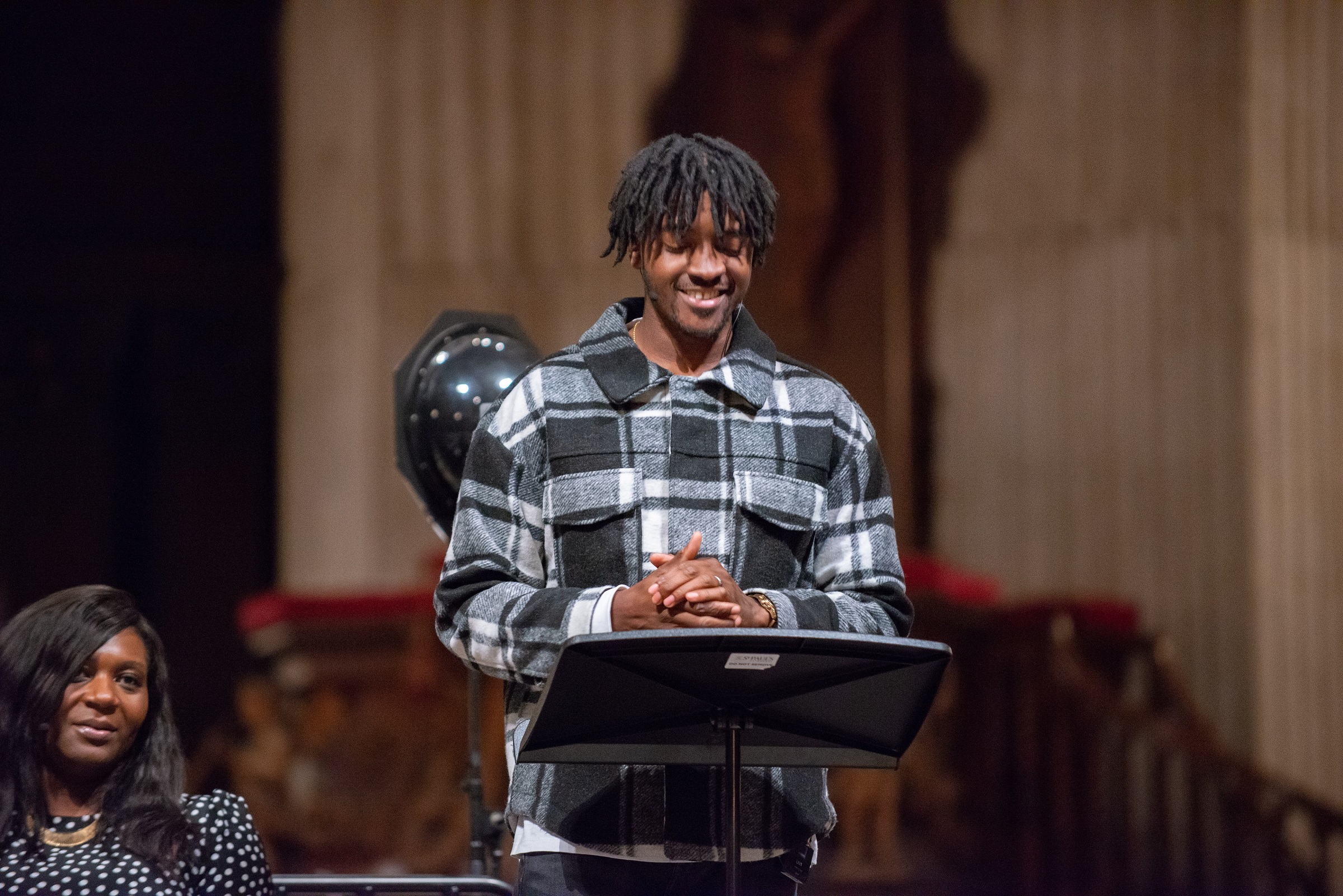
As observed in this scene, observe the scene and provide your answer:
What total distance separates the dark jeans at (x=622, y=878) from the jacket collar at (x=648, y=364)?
0.58 metres

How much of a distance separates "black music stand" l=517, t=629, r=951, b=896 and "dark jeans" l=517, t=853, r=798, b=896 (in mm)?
118

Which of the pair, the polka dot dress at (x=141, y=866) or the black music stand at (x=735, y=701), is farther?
the polka dot dress at (x=141, y=866)

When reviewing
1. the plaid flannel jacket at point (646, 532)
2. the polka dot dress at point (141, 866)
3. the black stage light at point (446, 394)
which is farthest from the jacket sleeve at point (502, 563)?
the black stage light at point (446, 394)

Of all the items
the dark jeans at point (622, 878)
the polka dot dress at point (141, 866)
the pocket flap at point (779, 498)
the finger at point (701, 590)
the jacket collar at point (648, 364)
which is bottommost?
the polka dot dress at point (141, 866)

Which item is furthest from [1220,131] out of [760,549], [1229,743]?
[760,549]

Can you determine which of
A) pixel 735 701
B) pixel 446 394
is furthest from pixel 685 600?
pixel 446 394

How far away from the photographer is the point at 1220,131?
766 cm

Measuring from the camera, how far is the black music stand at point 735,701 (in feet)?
5.76

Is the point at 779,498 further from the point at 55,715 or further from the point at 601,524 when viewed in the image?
the point at 55,715

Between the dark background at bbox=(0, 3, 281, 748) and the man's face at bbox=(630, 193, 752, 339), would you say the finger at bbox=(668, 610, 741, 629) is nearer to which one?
the man's face at bbox=(630, 193, 752, 339)

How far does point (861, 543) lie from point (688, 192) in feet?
1.69

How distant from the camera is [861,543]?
7.12 ft

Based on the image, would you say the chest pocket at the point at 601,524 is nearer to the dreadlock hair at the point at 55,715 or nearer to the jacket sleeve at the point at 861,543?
the jacket sleeve at the point at 861,543

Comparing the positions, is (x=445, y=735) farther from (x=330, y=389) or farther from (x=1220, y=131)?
(x=1220, y=131)
